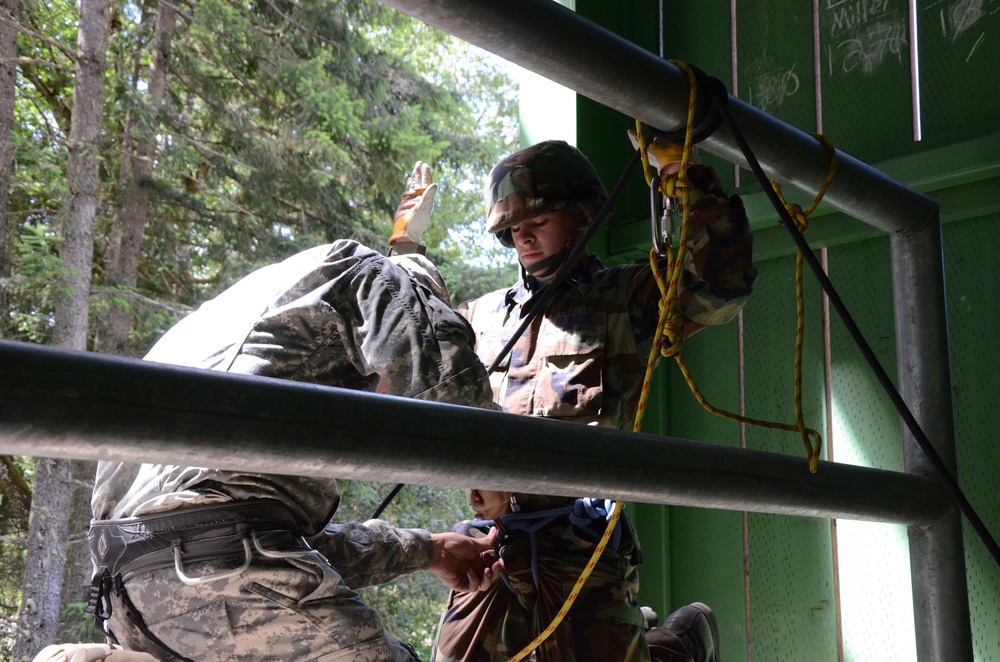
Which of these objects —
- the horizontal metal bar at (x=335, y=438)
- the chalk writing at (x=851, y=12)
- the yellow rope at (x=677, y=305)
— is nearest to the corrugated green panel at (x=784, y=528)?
the chalk writing at (x=851, y=12)

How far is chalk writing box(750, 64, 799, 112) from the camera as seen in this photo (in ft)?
12.0

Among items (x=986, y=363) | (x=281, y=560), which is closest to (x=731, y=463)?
(x=281, y=560)

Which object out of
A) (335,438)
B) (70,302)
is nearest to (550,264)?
(335,438)

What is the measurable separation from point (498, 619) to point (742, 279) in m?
1.13

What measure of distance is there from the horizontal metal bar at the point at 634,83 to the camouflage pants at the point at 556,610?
115cm

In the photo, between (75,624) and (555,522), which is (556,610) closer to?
(555,522)

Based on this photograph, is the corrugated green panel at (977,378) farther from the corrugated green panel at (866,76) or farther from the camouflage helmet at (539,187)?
the camouflage helmet at (539,187)

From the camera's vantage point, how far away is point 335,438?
1.17 m

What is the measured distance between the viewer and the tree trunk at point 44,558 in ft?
22.6

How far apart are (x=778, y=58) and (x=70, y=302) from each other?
5.74 meters

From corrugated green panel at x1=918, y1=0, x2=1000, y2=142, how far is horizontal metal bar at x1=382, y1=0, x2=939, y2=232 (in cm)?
106

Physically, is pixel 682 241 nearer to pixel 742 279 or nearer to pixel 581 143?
pixel 742 279

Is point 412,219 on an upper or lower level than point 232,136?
lower

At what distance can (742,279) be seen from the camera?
2.56m
